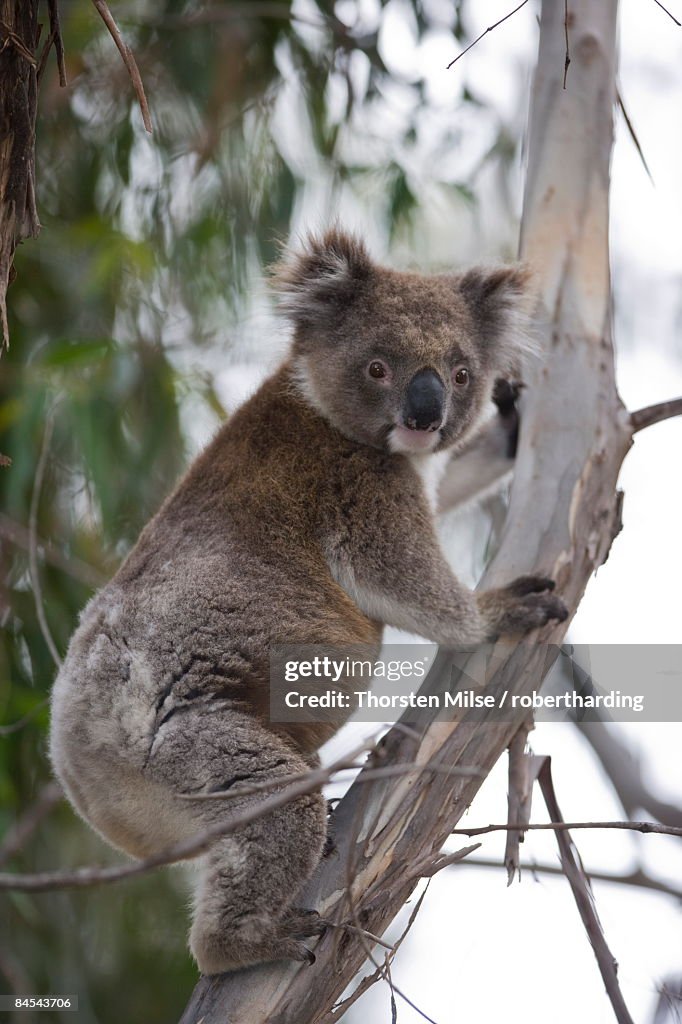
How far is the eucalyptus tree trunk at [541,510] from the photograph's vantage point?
185cm

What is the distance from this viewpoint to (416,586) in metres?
2.26

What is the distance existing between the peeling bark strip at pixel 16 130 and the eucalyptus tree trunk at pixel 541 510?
1.05m

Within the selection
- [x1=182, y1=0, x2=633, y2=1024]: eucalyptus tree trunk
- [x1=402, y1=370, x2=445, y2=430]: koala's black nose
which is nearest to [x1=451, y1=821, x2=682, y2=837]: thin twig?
[x1=182, y1=0, x2=633, y2=1024]: eucalyptus tree trunk

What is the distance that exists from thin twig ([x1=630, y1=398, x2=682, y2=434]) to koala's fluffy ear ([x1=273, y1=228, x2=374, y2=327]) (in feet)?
2.30

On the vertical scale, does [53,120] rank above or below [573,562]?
above

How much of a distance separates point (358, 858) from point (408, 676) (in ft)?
1.90

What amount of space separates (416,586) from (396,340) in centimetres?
55

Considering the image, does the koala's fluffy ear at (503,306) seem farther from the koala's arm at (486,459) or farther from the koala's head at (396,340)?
the koala's arm at (486,459)

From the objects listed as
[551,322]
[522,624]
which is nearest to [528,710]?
[522,624]

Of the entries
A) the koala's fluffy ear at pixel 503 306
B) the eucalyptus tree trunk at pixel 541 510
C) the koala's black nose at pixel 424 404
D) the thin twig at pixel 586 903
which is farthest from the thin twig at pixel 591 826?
the koala's fluffy ear at pixel 503 306

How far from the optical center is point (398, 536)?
2314 millimetres

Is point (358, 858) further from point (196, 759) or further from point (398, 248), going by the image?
point (398, 248)
